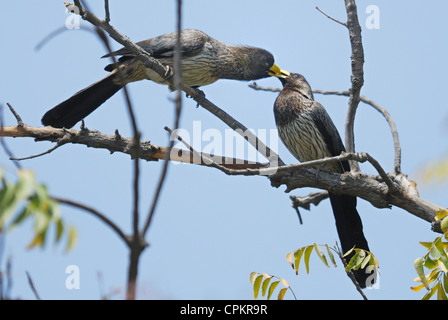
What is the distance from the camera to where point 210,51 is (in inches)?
246

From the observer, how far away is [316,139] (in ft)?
18.7

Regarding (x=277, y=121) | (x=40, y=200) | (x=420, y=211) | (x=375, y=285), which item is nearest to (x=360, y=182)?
(x=420, y=211)

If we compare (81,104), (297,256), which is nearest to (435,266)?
(297,256)

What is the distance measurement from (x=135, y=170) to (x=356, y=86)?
11.6 feet

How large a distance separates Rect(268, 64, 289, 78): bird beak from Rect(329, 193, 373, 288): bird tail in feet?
5.71

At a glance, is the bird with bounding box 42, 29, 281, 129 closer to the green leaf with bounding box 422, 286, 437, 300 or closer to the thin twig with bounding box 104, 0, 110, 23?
the thin twig with bounding box 104, 0, 110, 23

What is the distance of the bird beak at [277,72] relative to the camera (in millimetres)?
6623

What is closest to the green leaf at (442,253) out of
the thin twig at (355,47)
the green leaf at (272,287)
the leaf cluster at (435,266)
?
the leaf cluster at (435,266)

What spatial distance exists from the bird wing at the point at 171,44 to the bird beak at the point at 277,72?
916mm

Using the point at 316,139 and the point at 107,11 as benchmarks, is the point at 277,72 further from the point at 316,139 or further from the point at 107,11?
the point at 107,11

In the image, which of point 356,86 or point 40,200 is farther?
point 356,86

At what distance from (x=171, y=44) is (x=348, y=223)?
2446mm

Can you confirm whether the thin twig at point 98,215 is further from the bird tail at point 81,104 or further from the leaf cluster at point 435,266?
the bird tail at point 81,104
